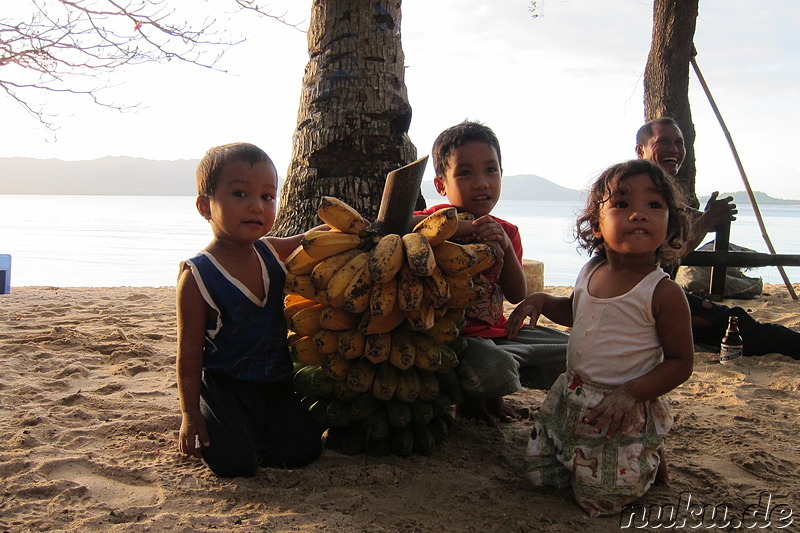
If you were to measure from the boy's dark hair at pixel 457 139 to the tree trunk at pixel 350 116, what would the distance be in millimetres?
747

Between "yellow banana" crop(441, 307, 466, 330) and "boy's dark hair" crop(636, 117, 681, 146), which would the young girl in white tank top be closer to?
"yellow banana" crop(441, 307, 466, 330)

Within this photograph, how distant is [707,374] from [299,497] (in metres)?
3.12

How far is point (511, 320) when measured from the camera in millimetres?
2598

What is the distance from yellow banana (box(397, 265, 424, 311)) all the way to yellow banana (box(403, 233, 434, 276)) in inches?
1.2

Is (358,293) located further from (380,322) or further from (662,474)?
(662,474)

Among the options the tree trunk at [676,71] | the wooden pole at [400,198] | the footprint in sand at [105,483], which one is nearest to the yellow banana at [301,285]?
the wooden pole at [400,198]

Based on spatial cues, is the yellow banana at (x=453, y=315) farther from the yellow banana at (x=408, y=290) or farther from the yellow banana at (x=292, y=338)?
the yellow banana at (x=292, y=338)

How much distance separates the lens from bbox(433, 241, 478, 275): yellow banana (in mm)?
2328

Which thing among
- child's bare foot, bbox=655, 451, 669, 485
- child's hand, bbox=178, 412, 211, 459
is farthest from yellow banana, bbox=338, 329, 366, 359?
child's bare foot, bbox=655, 451, 669, 485

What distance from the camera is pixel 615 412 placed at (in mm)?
2121

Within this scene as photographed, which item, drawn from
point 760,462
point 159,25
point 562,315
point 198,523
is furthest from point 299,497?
point 159,25

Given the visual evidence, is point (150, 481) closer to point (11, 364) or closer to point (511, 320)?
point (511, 320)

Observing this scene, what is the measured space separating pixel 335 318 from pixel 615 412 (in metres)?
1.04

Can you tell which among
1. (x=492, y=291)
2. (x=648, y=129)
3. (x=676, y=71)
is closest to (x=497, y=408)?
(x=492, y=291)
